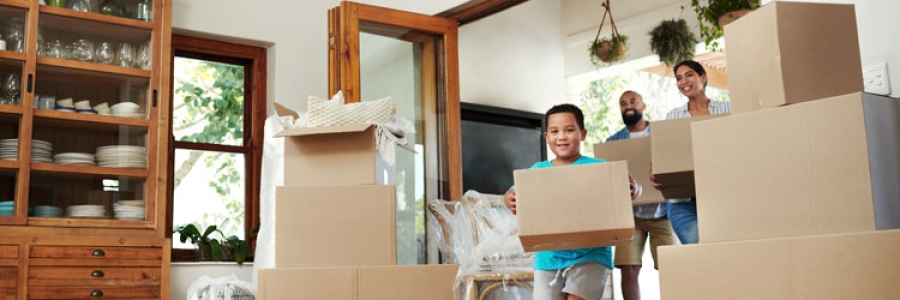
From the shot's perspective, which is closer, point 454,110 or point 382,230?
point 382,230

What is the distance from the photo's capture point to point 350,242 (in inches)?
118

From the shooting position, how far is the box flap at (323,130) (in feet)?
9.98

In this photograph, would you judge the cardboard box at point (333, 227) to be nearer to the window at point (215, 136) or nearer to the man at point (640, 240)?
the man at point (640, 240)

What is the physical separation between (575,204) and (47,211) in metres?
2.44

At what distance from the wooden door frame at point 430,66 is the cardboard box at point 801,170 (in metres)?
2.28

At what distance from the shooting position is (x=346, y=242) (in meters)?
3.00

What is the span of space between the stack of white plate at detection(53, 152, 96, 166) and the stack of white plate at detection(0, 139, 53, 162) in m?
0.03

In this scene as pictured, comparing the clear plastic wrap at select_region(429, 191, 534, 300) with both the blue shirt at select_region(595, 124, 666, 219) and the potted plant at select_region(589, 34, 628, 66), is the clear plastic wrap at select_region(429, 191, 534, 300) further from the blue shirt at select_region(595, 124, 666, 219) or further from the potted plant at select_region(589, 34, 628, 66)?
the potted plant at select_region(589, 34, 628, 66)

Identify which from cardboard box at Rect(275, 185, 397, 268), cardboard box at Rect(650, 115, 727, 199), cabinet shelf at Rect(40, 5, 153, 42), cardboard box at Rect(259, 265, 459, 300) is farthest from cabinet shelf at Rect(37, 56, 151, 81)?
cardboard box at Rect(650, 115, 727, 199)

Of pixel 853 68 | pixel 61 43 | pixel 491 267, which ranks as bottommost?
pixel 491 267

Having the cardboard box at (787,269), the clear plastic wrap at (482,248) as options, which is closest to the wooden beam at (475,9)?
the clear plastic wrap at (482,248)

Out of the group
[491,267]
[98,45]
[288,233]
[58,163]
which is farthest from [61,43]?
[491,267]

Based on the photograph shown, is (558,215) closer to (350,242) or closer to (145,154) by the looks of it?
(350,242)

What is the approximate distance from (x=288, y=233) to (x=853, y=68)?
6.07 ft
